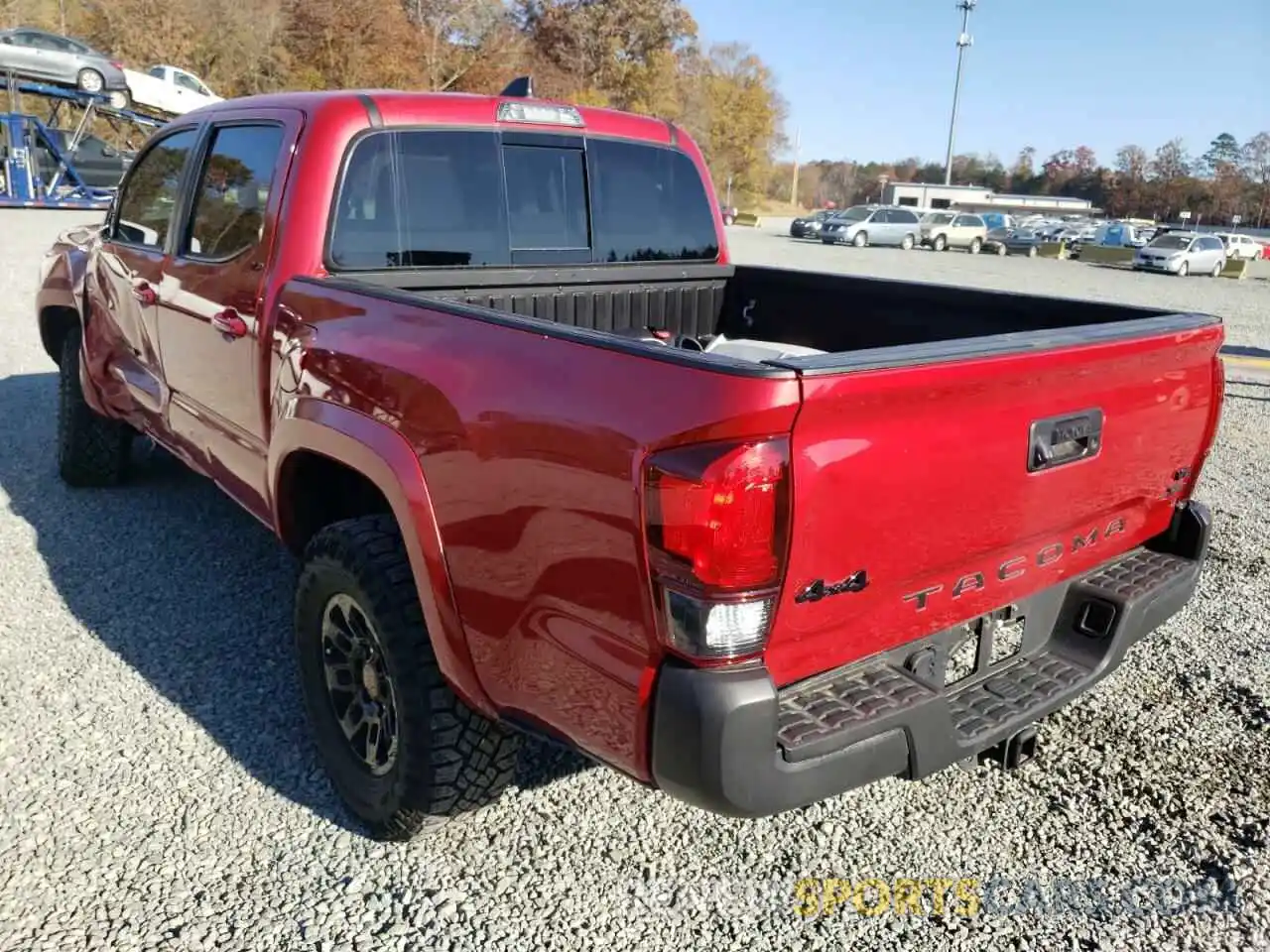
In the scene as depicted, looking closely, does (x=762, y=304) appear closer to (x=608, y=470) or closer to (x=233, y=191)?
(x=233, y=191)

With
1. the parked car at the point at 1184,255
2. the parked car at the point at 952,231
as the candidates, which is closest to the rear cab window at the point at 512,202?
the parked car at the point at 1184,255

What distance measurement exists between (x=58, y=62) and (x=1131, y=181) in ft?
358

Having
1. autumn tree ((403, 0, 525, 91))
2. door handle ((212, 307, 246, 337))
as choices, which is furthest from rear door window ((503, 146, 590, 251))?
autumn tree ((403, 0, 525, 91))

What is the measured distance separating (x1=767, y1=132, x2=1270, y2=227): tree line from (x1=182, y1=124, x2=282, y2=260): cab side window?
92633 millimetres

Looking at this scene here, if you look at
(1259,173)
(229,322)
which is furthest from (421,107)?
(1259,173)

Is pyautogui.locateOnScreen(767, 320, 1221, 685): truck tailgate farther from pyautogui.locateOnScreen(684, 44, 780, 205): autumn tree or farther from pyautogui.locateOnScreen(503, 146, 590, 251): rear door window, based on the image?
pyautogui.locateOnScreen(684, 44, 780, 205): autumn tree

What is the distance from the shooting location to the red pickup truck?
1.89 m

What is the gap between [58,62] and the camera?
939 inches

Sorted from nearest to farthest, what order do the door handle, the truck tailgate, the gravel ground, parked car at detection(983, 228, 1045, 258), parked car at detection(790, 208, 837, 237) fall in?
the truck tailgate, the gravel ground, the door handle, parked car at detection(983, 228, 1045, 258), parked car at detection(790, 208, 837, 237)

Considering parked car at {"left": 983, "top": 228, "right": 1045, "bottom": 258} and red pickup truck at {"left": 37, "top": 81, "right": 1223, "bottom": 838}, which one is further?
parked car at {"left": 983, "top": 228, "right": 1045, "bottom": 258}

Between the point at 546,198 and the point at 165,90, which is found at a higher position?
the point at 165,90

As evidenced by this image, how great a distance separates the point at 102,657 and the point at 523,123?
8.21 feet

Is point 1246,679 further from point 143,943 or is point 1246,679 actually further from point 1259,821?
point 143,943

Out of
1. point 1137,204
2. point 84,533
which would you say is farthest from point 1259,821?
point 1137,204
